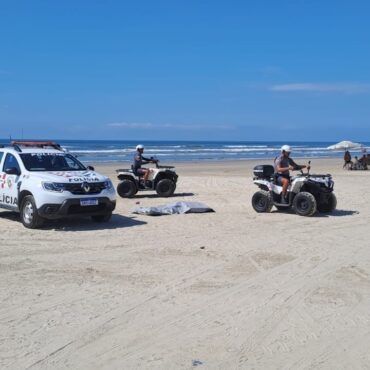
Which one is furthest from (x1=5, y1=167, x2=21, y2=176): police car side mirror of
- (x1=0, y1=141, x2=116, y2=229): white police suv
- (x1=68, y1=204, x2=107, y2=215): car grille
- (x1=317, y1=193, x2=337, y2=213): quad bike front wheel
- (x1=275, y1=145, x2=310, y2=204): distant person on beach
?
(x1=317, y1=193, x2=337, y2=213): quad bike front wheel

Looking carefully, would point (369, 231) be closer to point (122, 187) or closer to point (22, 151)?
point (22, 151)

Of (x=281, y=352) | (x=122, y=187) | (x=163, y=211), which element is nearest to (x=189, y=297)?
(x=281, y=352)

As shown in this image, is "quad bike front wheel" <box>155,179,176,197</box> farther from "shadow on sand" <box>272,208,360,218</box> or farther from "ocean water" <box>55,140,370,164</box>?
"ocean water" <box>55,140,370,164</box>

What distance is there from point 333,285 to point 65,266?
3.46 metres

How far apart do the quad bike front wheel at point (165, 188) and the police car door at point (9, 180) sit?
19.1ft

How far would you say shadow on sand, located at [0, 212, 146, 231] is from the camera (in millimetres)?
11023

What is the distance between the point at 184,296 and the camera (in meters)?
6.26

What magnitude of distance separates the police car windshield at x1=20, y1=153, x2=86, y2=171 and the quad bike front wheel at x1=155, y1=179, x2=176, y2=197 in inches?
196

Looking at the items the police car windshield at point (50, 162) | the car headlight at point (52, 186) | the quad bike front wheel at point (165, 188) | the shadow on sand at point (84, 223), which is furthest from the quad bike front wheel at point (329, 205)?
the car headlight at point (52, 186)

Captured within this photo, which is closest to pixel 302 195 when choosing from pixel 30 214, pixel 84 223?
pixel 84 223

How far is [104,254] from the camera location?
333 inches

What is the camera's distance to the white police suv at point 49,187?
1065 cm

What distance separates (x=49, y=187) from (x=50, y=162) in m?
1.38

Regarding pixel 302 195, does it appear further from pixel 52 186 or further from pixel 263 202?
pixel 52 186
